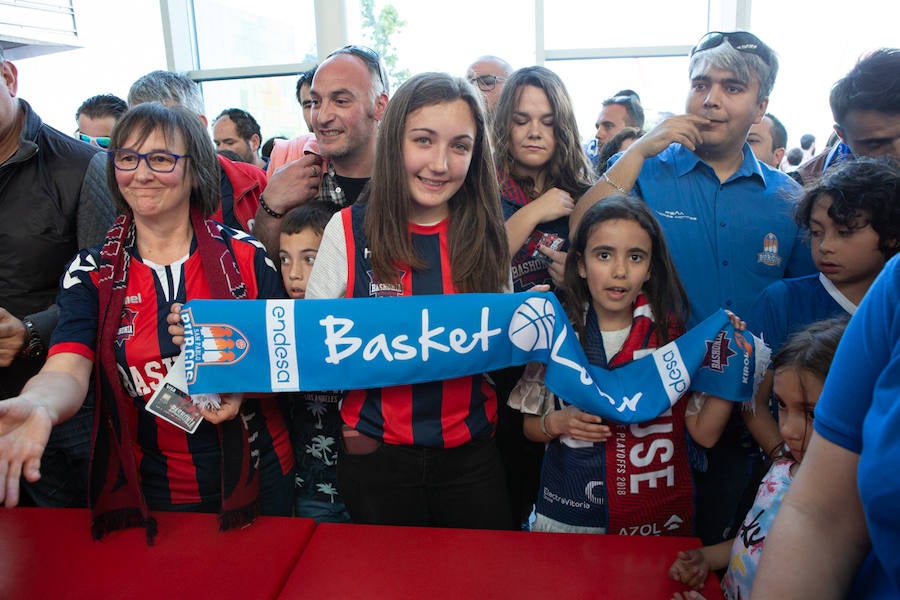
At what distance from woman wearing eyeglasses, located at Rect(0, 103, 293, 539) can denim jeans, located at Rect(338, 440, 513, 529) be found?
0.29 metres

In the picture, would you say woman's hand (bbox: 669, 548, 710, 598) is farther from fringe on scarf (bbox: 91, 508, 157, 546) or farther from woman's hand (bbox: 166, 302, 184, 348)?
woman's hand (bbox: 166, 302, 184, 348)

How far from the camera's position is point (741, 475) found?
2.03 meters

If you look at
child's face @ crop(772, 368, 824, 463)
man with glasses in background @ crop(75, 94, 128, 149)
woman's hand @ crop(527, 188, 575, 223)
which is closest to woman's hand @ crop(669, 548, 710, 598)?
child's face @ crop(772, 368, 824, 463)

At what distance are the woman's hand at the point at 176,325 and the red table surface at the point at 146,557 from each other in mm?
472

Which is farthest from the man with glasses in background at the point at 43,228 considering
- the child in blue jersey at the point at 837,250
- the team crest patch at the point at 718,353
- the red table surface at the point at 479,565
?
the child in blue jersey at the point at 837,250

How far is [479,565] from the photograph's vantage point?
132 cm

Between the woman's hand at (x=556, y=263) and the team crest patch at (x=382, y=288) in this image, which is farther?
the woman's hand at (x=556, y=263)

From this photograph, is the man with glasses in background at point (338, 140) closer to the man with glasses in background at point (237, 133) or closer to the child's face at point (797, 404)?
the child's face at point (797, 404)

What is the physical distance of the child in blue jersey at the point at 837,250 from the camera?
173cm

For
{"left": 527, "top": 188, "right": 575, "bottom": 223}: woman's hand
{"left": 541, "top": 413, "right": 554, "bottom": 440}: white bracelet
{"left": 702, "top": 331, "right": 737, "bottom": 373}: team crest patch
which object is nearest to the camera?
{"left": 702, "top": 331, "right": 737, "bottom": 373}: team crest patch

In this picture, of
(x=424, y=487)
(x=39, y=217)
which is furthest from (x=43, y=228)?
(x=424, y=487)

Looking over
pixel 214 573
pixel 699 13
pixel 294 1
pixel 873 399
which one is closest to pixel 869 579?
pixel 873 399

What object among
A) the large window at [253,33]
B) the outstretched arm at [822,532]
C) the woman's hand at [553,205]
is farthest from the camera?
the large window at [253,33]

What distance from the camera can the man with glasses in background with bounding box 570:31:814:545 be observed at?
2.15 m
